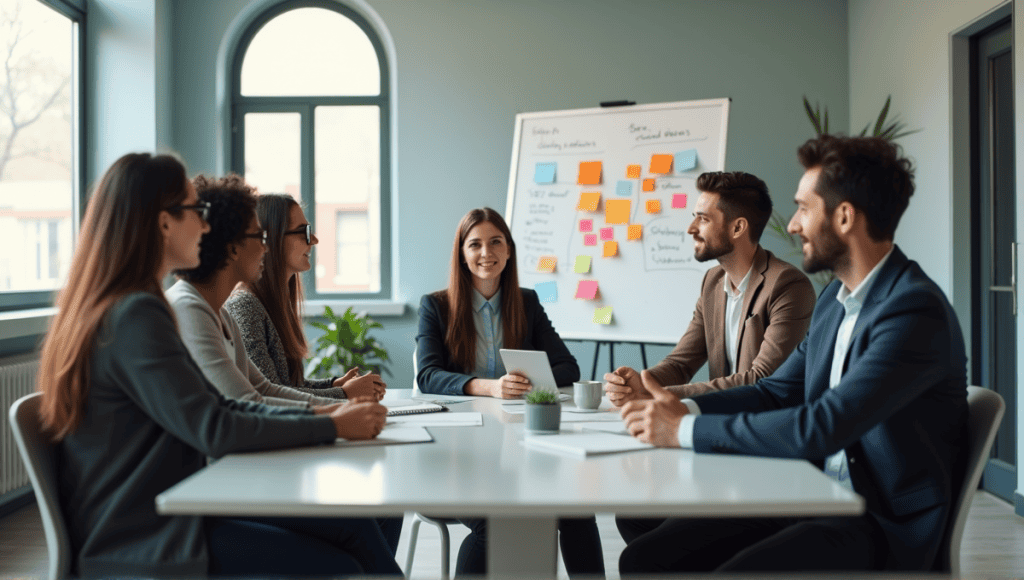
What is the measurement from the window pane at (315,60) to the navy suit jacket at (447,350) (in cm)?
284

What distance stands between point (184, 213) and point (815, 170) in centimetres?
121

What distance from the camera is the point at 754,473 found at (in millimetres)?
1284

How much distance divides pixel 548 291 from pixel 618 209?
541 millimetres

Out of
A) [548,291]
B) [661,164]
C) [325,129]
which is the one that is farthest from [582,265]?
[325,129]

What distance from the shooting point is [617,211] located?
4.05 meters

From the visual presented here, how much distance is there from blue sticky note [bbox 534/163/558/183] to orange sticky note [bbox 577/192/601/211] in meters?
0.21

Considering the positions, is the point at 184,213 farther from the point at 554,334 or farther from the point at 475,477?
the point at 554,334

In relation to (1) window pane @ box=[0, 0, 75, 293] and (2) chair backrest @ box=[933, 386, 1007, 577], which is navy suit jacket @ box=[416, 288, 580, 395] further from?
(1) window pane @ box=[0, 0, 75, 293]

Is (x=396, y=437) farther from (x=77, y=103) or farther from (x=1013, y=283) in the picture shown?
(x=77, y=103)

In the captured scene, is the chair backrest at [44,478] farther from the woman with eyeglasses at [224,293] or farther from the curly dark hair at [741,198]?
the curly dark hair at [741,198]

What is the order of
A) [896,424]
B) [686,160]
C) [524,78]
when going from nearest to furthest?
[896,424], [686,160], [524,78]

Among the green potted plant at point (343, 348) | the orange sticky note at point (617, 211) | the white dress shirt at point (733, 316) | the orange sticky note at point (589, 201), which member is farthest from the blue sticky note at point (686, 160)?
the green potted plant at point (343, 348)

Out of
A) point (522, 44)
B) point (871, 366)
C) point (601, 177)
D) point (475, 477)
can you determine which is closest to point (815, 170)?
point (871, 366)

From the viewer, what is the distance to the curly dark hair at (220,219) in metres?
1.86
